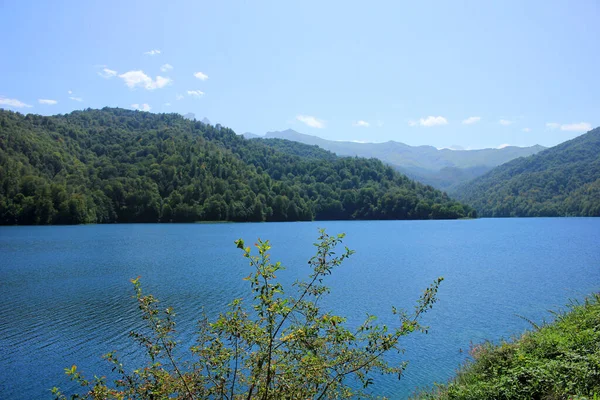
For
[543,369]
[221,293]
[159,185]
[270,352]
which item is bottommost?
[221,293]

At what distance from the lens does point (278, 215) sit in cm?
15400

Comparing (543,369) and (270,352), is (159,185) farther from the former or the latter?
(270,352)

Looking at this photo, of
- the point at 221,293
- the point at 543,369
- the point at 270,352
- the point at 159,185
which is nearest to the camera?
the point at 270,352

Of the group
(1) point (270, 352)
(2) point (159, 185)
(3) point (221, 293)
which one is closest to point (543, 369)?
(1) point (270, 352)

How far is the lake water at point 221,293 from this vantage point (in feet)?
57.9

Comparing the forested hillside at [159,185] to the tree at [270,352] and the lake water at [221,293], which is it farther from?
the tree at [270,352]

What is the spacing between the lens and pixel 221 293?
97.8ft

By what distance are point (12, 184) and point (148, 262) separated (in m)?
93.1

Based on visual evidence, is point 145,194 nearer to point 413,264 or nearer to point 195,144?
point 195,144

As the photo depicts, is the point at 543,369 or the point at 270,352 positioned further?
the point at 543,369

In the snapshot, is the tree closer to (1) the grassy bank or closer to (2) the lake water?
(1) the grassy bank

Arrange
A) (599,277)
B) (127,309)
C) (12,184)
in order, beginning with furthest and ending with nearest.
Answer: (12,184), (599,277), (127,309)

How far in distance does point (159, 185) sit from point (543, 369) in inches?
5930

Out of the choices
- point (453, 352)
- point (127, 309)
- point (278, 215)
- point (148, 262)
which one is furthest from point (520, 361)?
point (278, 215)
